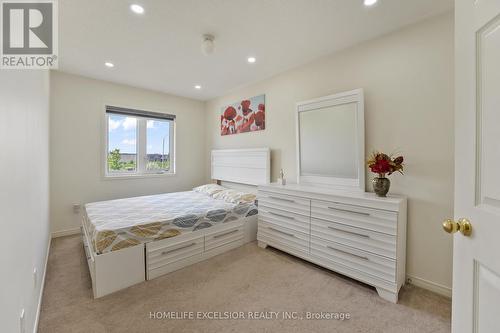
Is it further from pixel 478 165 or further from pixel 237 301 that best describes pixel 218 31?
pixel 237 301

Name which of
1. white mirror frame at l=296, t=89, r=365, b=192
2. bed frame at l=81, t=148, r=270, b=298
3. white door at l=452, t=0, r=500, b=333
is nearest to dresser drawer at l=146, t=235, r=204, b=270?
bed frame at l=81, t=148, r=270, b=298

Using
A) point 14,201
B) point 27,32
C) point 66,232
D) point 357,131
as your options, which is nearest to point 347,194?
point 357,131

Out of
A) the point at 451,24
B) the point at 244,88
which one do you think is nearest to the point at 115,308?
the point at 244,88

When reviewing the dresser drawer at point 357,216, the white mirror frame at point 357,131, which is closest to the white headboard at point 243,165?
the white mirror frame at point 357,131

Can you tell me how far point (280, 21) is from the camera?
201 centimetres

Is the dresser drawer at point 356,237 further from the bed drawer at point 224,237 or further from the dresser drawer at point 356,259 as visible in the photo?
the bed drawer at point 224,237

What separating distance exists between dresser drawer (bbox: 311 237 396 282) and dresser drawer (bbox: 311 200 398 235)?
24cm

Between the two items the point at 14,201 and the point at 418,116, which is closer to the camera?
the point at 14,201

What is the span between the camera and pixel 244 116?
3775 mm

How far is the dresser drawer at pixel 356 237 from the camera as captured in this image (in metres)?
1.80

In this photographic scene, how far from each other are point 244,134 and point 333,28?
211 cm

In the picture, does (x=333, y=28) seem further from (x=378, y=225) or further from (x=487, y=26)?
(x=378, y=225)

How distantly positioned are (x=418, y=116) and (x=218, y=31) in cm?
213

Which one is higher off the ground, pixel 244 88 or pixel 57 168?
pixel 244 88
